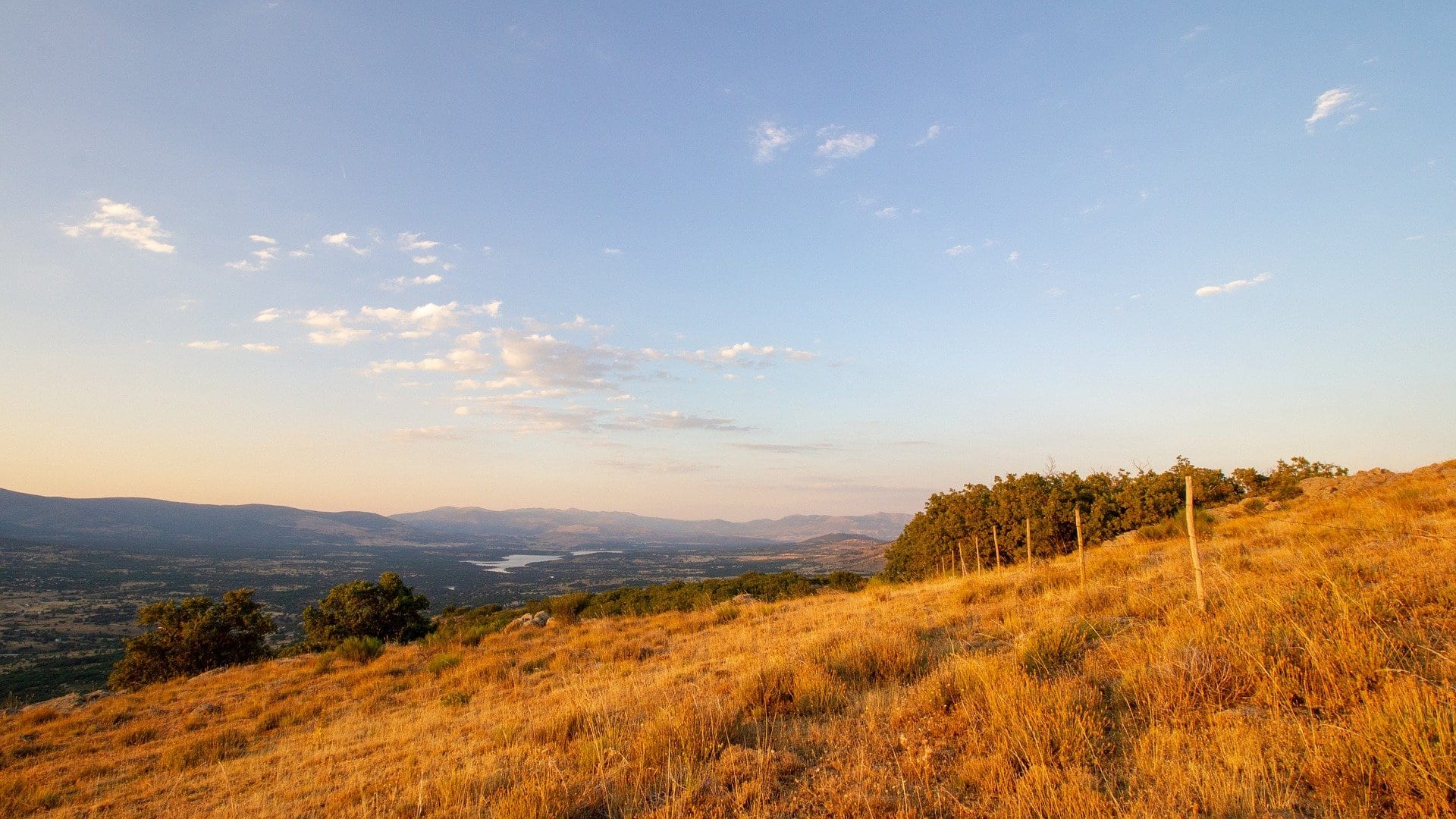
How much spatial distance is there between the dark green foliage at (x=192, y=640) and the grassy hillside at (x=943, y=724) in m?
16.4

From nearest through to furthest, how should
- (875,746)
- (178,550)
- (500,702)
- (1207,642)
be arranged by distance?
(875,746) < (1207,642) < (500,702) < (178,550)

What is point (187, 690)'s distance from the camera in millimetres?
15391

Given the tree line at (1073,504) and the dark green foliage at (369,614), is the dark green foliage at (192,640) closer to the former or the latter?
the dark green foliage at (369,614)

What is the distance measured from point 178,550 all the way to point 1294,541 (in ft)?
714

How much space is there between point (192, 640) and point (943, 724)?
111ft

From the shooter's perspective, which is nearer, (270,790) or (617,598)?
(270,790)

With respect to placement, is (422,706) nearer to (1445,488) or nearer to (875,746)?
(875,746)

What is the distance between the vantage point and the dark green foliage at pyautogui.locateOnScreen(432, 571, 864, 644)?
23127mm

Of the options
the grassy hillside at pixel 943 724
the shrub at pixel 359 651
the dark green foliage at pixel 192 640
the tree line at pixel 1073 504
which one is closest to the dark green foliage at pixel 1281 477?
the tree line at pixel 1073 504

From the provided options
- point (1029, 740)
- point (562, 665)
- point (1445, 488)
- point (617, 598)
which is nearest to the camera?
point (1029, 740)

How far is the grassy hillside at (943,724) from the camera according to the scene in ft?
11.4

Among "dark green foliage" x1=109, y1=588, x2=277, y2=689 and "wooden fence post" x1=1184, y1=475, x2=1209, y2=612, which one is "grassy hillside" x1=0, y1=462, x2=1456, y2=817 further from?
"dark green foliage" x1=109, y1=588, x2=277, y2=689

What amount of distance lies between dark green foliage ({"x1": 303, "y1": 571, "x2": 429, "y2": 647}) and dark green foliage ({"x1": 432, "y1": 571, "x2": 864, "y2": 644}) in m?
1.63

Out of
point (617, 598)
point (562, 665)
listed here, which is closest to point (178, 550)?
point (617, 598)
